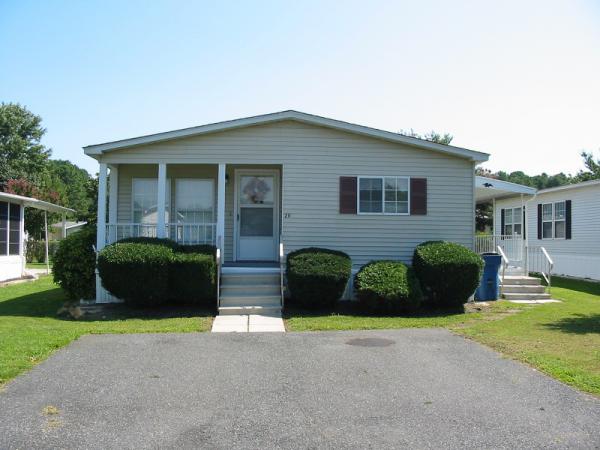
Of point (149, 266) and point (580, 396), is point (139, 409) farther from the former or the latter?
point (149, 266)

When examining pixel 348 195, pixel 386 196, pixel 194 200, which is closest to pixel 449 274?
pixel 386 196

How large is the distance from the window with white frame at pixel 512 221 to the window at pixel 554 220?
92cm

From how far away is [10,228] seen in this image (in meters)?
16.7

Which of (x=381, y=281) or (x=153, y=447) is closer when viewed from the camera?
(x=153, y=447)

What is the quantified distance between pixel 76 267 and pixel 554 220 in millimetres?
16468

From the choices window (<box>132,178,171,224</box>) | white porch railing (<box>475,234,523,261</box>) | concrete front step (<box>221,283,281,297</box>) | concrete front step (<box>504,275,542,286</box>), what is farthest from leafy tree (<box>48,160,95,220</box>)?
concrete front step (<box>504,275,542,286</box>)

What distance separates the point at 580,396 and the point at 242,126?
847 cm

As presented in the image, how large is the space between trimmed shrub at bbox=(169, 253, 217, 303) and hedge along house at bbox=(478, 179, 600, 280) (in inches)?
333

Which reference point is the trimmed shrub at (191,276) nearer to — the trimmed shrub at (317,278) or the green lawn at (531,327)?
the trimmed shrub at (317,278)

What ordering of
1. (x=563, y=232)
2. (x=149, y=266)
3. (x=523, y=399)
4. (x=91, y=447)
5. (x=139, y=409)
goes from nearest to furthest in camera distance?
(x=91, y=447), (x=139, y=409), (x=523, y=399), (x=149, y=266), (x=563, y=232)

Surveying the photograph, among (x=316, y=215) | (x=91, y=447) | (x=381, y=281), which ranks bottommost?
(x=91, y=447)

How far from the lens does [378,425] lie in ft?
14.5

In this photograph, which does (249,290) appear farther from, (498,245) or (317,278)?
(498,245)

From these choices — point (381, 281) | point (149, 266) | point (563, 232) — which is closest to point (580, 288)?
point (563, 232)
